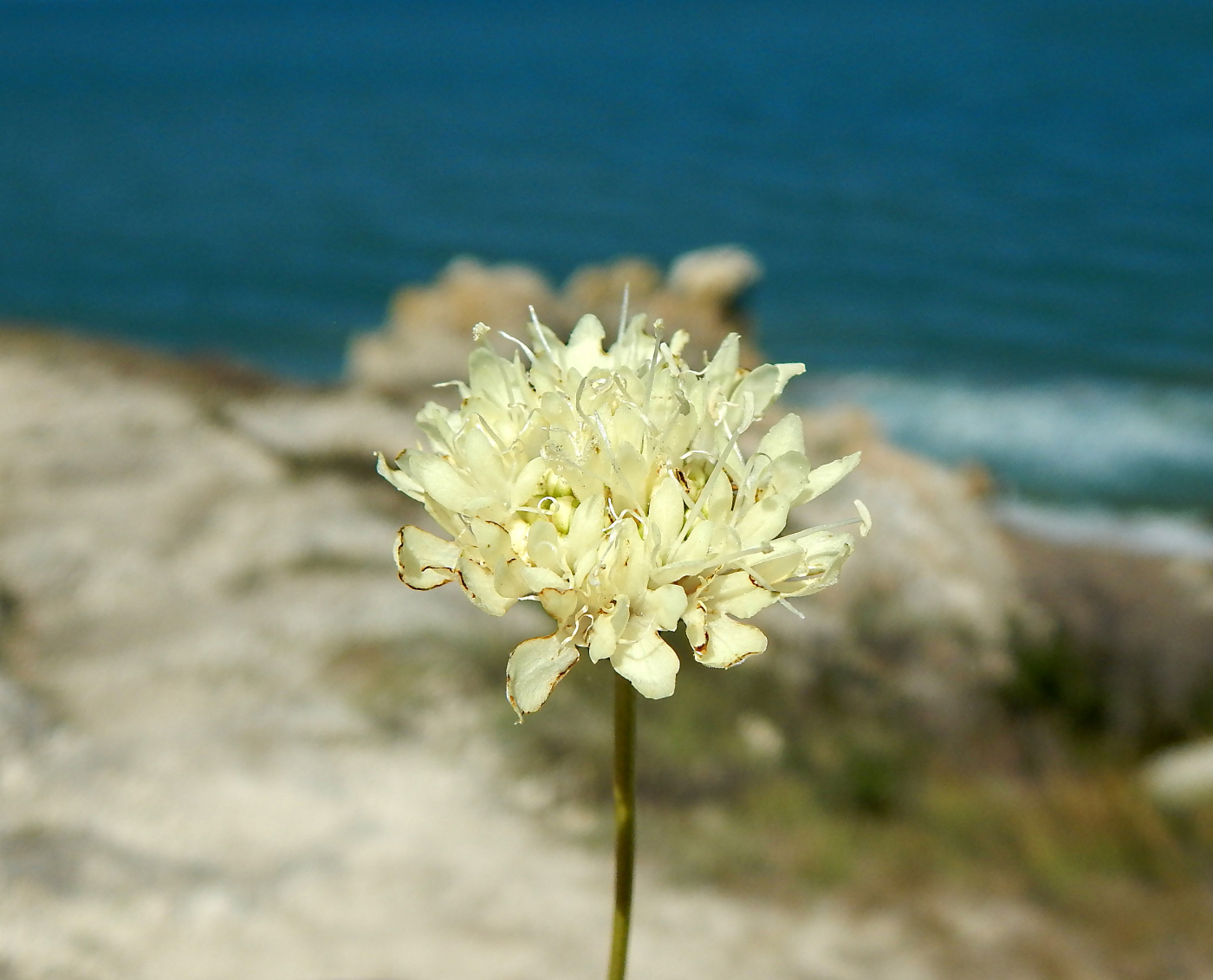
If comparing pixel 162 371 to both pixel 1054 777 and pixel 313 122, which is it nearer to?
pixel 1054 777

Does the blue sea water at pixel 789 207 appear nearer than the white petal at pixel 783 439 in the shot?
No

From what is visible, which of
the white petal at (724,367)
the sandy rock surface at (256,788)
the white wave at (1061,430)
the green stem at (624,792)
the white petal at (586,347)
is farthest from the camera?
the white wave at (1061,430)

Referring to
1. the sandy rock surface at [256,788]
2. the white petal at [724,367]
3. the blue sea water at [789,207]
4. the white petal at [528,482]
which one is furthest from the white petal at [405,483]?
the blue sea water at [789,207]

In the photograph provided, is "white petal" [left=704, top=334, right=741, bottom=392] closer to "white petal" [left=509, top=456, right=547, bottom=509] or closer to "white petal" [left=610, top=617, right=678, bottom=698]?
"white petal" [left=509, top=456, right=547, bottom=509]

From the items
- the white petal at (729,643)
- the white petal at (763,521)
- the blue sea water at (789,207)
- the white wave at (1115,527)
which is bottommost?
the white petal at (729,643)

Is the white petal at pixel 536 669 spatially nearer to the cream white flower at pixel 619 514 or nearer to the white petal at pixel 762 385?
the cream white flower at pixel 619 514

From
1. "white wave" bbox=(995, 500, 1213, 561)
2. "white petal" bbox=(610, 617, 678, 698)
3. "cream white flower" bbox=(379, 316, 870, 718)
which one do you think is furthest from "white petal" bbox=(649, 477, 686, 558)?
"white wave" bbox=(995, 500, 1213, 561)
